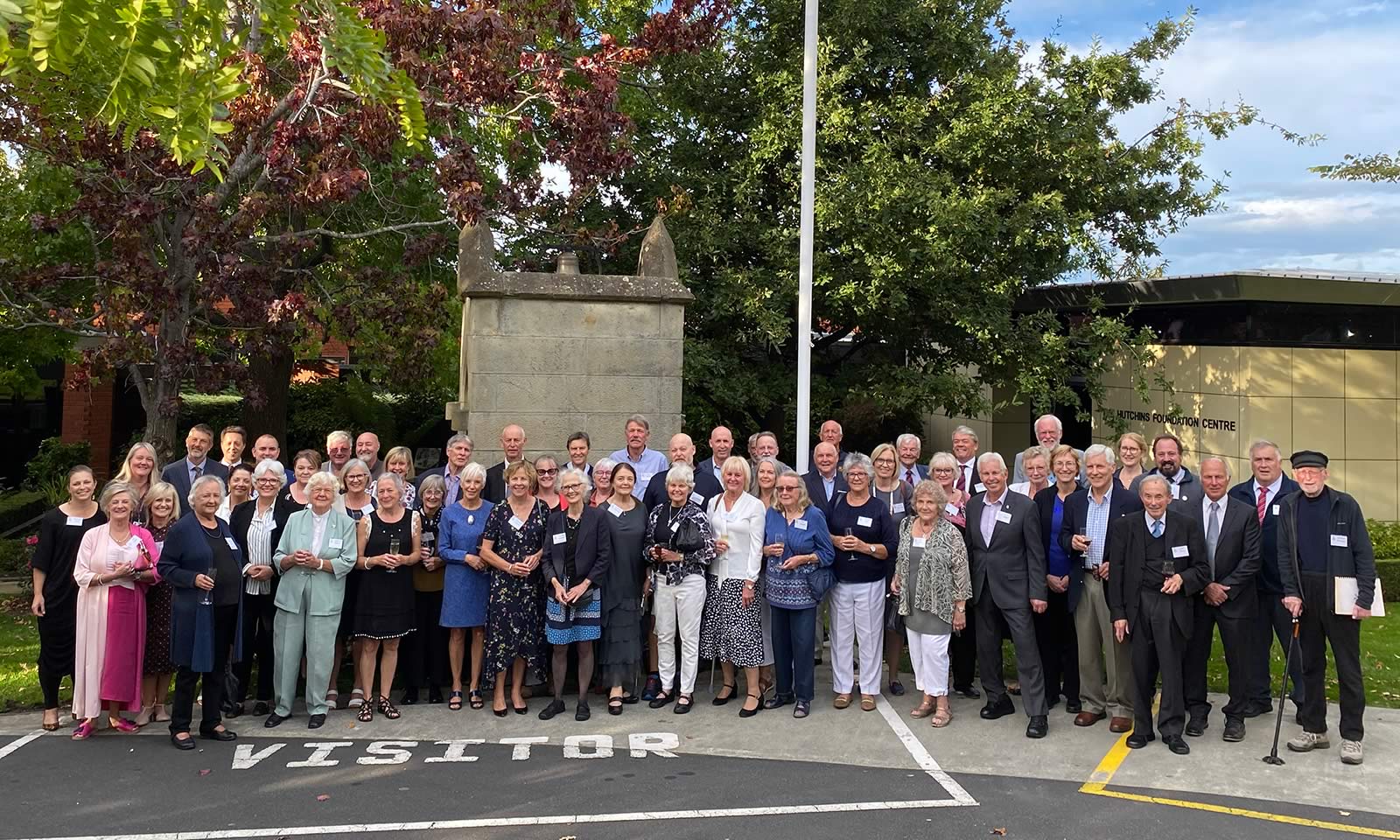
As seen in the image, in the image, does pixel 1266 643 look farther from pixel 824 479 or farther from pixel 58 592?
pixel 58 592

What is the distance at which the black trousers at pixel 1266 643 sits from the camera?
24.1 feet

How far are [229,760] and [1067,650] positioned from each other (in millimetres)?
5729

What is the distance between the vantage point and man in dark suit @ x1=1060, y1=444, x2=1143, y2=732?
732cm

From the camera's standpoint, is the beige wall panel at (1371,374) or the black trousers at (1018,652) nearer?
the black trousers at (1018,652)

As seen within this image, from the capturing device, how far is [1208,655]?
23.4 ft

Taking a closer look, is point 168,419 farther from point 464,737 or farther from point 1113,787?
point 1113,787

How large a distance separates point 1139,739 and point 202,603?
239 inches

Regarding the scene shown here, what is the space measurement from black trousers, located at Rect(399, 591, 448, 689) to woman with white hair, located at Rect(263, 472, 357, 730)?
0.62 metres

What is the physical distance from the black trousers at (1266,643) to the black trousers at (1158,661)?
76cm

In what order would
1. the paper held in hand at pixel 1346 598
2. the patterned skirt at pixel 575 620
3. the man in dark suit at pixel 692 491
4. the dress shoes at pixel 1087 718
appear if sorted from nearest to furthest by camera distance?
1. the paper held in hand at pixel 1346 598
2. the dress shoes at pixel 1087 718
3. the patterned skirt at pixel 575 620
4. the man in dark suit at pixel 692 491

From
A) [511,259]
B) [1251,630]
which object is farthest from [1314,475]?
[511,259]

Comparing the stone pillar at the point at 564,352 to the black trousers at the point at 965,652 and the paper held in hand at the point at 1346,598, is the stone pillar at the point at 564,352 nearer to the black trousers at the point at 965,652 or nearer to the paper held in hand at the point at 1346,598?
the black trousers at the point at 965,652

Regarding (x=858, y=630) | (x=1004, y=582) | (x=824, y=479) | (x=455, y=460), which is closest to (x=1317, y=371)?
(x=824, y=479)

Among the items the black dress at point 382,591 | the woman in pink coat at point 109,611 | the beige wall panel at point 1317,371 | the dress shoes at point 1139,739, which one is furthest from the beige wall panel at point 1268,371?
the woman in pink coat at point 109,611
